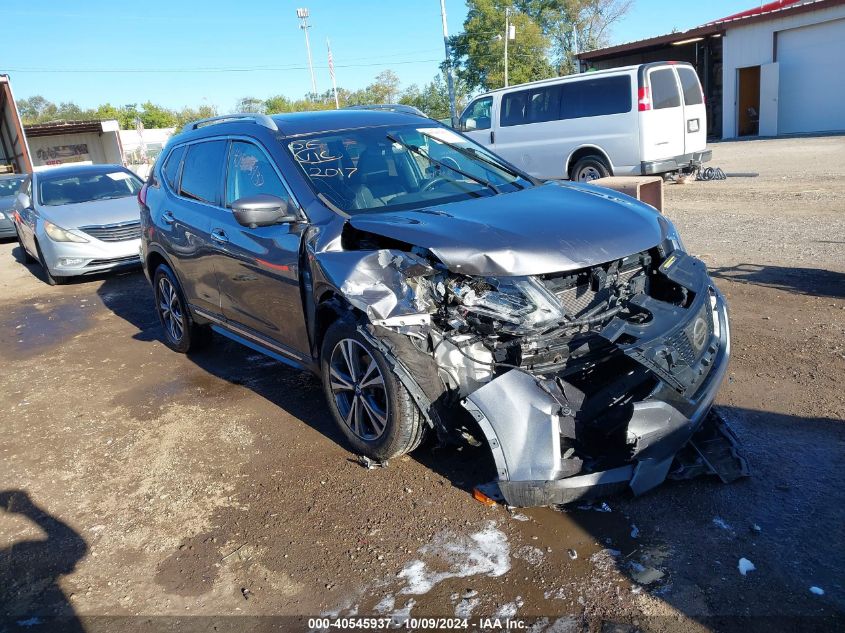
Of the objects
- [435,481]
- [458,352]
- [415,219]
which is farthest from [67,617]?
[415,219]

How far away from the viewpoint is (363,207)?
4223mm

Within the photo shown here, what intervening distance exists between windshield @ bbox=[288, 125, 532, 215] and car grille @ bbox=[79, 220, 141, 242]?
6.30 metres

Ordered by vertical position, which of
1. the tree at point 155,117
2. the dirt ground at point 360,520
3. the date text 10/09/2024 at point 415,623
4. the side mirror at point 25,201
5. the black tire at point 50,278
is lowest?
the date text 10/09/2024 at point 415,623

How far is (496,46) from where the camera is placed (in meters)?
51.4

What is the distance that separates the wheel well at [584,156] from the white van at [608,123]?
19 millimetres

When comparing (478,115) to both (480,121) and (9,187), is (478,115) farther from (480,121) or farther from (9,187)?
(9,187)

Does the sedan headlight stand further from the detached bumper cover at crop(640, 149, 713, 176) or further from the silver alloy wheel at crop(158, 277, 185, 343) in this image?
the detached bumper cover at crop(640, 149, 713, 176)

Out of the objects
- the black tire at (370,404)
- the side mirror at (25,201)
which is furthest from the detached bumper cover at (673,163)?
the side mirror at (25,201)

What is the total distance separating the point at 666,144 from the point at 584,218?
9713mm

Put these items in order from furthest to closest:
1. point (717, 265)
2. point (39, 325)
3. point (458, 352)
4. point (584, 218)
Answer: point (39, 325) → point (717, 265) → point (584, 218) → point (458, 352)

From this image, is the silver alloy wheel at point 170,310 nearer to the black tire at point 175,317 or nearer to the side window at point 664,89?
the black tire at point 175,317

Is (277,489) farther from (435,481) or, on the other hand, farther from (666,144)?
(666,144)

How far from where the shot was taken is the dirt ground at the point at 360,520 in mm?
2867

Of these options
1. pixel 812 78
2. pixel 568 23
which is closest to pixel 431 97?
pixel 568 23
